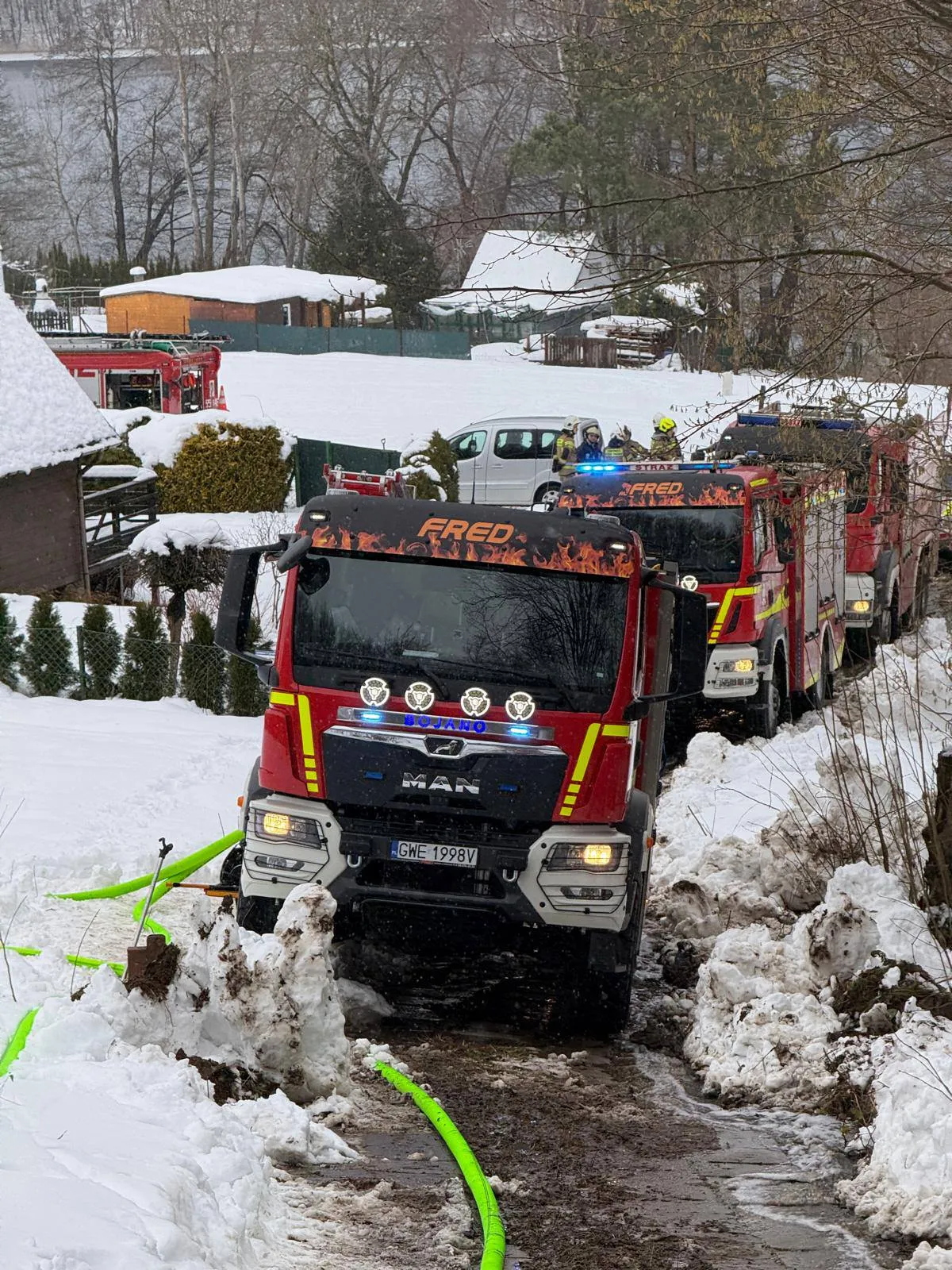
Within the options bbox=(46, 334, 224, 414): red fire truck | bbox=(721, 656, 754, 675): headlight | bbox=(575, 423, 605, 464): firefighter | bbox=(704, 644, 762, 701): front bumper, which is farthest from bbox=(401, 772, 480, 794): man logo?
bbox=(46, 334, 224, 414): red fire truck

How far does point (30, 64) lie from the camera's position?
356 ft

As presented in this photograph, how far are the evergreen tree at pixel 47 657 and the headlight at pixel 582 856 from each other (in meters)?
11.9

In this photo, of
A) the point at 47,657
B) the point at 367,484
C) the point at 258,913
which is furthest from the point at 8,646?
the point at 258,913

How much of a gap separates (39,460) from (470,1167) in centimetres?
2104

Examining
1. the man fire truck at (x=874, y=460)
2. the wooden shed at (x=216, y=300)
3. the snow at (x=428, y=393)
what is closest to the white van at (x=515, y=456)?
the snow at (x=428, y=393)

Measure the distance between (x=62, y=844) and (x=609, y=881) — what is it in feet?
16.1

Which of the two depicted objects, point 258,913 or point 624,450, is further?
point 624,450

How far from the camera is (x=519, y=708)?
827 centimetres

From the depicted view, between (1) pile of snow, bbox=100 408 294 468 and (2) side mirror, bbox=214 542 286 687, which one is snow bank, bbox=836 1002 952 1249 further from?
(1) pile of snow, bbox=100 408 294 468

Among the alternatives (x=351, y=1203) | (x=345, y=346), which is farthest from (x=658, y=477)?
(x=345, y=346)

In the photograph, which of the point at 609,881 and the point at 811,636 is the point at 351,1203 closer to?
the point at 609,881

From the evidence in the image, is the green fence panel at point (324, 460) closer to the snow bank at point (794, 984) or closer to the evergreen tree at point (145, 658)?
the evergreen tree at point (145, 658)

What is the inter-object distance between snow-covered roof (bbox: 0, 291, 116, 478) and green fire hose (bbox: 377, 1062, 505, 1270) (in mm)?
19348

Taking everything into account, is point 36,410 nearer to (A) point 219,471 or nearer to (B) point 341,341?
(A) point 219,471
